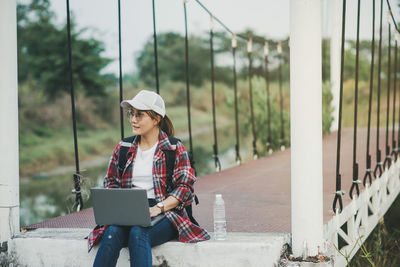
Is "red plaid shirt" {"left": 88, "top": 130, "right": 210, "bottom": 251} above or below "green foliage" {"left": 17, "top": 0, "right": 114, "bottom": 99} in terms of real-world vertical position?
below

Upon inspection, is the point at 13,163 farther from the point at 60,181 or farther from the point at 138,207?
the point at 60,181

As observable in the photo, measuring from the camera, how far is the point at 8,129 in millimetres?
2527

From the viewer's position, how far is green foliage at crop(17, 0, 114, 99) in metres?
17.7

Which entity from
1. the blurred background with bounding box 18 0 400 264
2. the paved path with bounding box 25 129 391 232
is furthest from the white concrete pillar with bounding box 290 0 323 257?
the blurred background with bounding box 18 0 400 264

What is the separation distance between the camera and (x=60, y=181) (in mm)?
17828

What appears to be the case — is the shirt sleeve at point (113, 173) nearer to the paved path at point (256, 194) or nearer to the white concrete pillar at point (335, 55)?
the paved path at point (256, 194)

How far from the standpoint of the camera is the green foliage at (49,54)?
58.0 feet

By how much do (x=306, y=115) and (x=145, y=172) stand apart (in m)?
0.67

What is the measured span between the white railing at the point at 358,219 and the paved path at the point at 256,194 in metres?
0.07

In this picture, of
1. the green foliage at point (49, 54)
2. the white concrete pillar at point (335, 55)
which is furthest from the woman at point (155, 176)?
the green foliage at point (49, 54)

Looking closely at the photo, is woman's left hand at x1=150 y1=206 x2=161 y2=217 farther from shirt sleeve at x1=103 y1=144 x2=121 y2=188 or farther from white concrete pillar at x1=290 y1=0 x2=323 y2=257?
white concrete pillar at x1=290 y1=0 x2=323 y2=257

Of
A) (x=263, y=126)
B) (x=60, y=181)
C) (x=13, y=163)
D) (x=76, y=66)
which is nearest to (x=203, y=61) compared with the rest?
(x=76, y=66)

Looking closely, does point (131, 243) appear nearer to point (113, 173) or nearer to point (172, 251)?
point (172, 251)

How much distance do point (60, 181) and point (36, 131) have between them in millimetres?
2013
